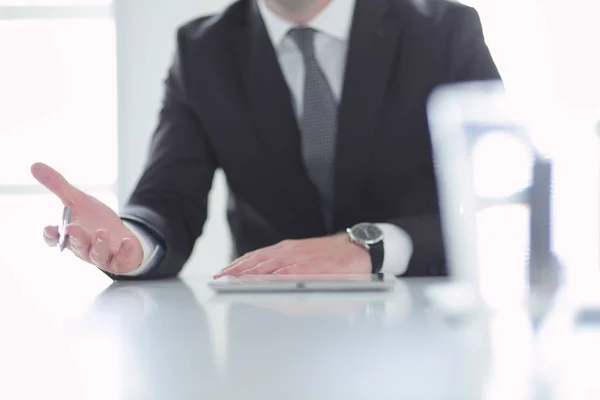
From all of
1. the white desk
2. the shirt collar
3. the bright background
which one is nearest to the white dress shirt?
the shirt collar

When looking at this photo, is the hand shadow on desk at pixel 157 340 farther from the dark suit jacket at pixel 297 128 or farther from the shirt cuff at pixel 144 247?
the dark suit jacket at pixel 297 128

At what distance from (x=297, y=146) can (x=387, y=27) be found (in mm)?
362

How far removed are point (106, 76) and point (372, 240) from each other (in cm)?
356

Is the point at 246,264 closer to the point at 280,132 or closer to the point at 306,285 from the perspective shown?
the point at 306,285

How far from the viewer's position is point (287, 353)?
1.80ft

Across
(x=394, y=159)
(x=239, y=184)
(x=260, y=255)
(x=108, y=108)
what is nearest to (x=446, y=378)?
(x=260, y=255)

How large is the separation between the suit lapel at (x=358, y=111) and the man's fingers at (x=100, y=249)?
0.63 meters

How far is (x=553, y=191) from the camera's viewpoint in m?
0.75

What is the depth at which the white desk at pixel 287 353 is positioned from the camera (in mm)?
432

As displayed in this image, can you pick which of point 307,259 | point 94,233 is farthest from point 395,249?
point 94,233

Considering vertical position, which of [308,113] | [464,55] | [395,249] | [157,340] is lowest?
[395,249]

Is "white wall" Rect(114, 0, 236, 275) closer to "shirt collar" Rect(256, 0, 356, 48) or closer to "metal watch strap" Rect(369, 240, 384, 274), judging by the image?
"shirt collar" Rect(256, 0, 356, 48)

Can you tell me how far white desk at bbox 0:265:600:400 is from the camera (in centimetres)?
43

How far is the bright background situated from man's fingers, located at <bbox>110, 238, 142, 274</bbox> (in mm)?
3190
